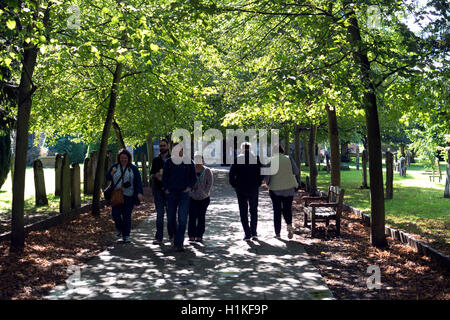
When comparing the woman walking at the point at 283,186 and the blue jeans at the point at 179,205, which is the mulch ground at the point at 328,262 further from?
the blue jeans at the point at 179,205

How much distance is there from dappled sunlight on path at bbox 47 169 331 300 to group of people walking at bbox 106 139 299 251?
0.41 metres

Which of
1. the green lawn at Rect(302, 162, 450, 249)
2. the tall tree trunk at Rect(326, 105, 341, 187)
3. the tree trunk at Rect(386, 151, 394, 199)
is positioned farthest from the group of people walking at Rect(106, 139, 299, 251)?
the tree trunk at Rect(386, 151, 394, 199)

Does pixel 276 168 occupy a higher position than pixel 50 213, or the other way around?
pixel 276 168

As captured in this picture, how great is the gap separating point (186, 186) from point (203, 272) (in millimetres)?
2103

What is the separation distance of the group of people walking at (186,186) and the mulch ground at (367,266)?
3.73ft

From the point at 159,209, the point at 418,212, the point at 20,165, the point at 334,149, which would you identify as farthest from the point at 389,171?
the point at 20,165

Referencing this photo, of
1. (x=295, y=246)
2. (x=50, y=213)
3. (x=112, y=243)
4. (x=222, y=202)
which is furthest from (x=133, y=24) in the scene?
(x=222, y=202)

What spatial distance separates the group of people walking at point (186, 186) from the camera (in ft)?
29.6

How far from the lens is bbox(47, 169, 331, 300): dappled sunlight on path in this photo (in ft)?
20.3

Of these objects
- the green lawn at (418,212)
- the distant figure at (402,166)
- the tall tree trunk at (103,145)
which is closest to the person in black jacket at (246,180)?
the green lawn at (418,212)

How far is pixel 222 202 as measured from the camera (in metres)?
18.1
